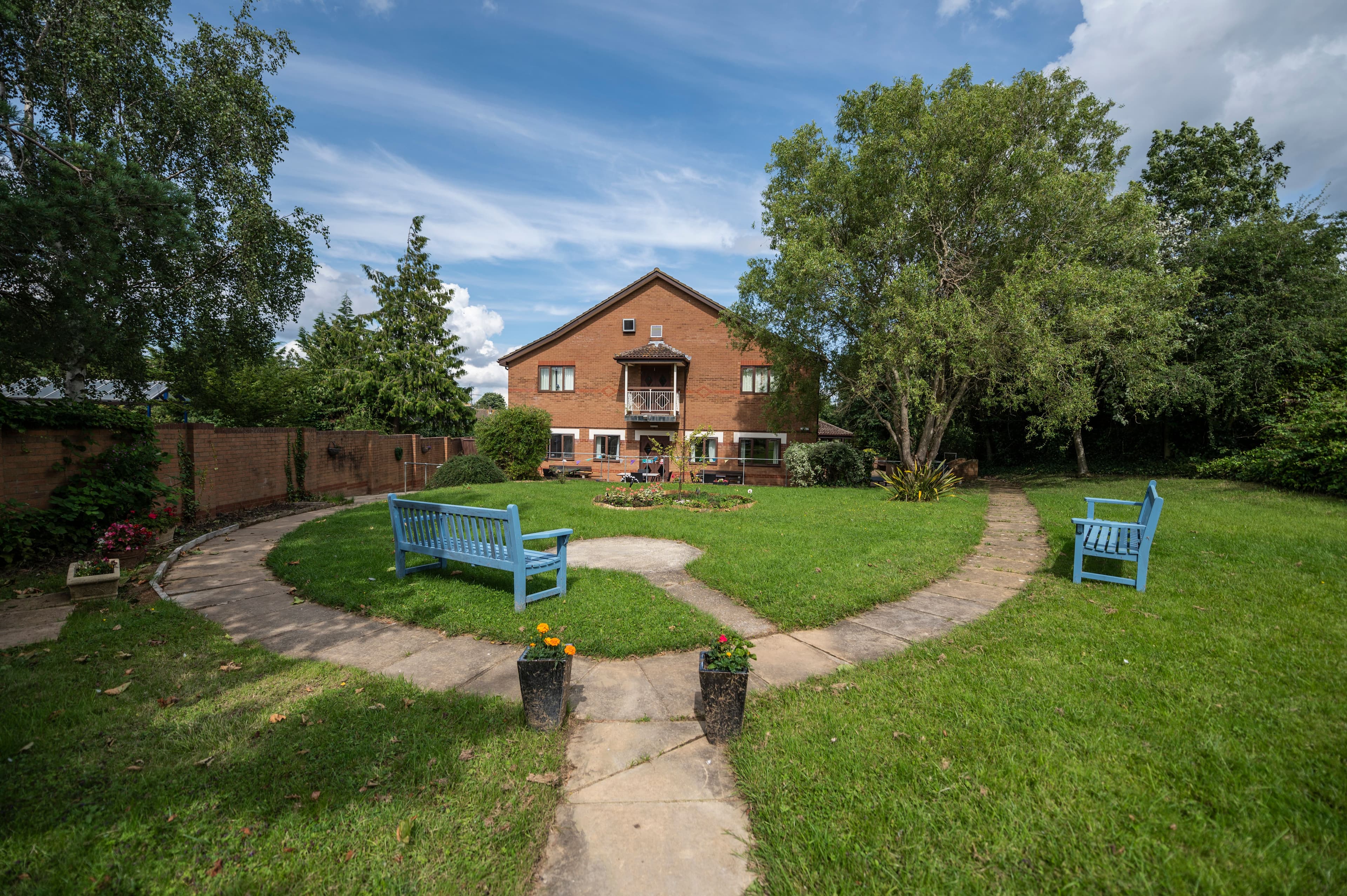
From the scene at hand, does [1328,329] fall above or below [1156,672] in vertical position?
above

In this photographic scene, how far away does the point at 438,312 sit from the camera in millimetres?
28953

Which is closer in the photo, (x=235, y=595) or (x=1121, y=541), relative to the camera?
(x=235, y=595)

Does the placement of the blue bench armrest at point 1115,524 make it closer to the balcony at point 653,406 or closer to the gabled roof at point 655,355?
the gabled roof at point 655,355

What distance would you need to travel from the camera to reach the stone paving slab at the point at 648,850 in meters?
2.08

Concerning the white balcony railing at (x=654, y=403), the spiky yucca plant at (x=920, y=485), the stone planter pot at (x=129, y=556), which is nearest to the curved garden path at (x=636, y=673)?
the stone planter pot at (x=129, y=556)

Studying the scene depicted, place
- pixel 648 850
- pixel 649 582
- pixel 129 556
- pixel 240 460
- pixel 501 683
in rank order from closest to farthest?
pixel 648 850 < pixel 501 683 < pixel 649 582 < pixel 129 556 < pixel 240 460

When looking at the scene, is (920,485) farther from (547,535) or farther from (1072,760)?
(1072,760)

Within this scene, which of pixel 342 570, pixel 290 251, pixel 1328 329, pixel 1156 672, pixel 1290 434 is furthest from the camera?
pixel 1328 329

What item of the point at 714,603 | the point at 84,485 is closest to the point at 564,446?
the point at 84,485

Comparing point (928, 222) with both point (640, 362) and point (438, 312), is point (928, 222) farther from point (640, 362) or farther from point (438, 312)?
point (438, 312)

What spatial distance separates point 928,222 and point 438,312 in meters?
24.6

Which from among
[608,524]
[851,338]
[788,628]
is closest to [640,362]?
[851,338]

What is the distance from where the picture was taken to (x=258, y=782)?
104 inches

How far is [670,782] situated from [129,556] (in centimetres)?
759
